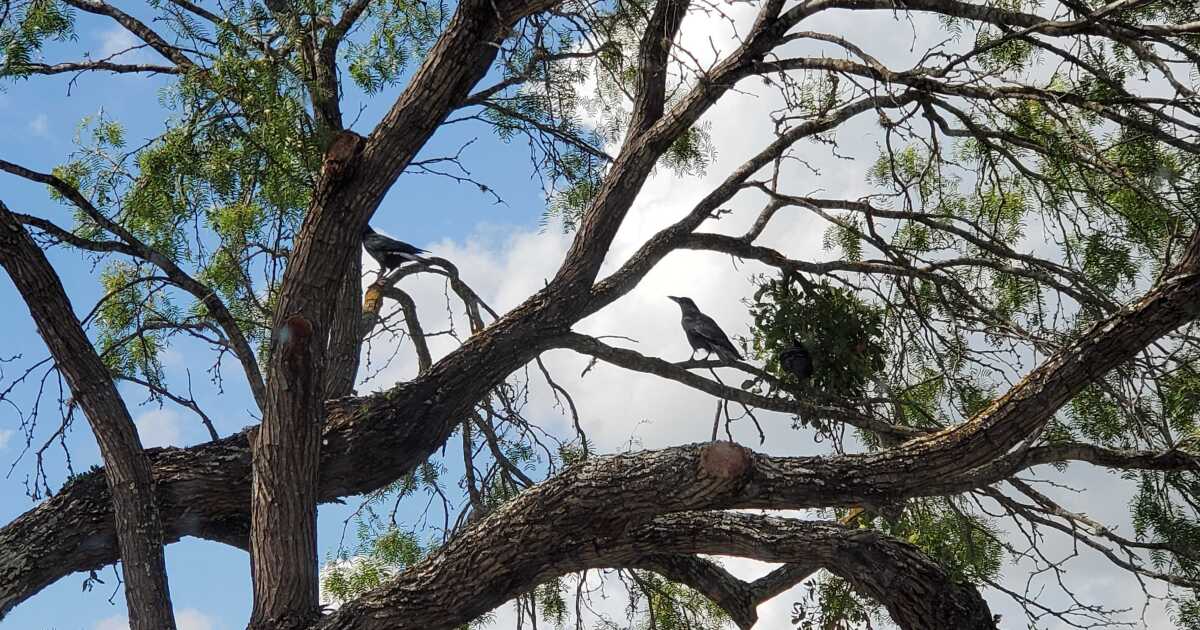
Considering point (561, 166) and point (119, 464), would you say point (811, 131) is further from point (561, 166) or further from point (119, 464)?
point (119, 464)

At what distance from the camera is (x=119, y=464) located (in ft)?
15.6

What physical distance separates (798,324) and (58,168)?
456cm

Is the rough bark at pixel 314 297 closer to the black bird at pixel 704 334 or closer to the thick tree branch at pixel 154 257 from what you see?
the thick tree branch at pixel 154 257

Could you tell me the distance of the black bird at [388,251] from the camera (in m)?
6.17

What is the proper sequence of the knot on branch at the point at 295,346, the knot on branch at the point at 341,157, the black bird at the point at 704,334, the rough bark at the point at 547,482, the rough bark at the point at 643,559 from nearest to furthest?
the rough bark at the point at 547,482 → the rough bark at the point at 643,559 → the knot on branch at the point at 295,346 → the knot on branch at the point at 341,157 → the black bird at the point at 704,334

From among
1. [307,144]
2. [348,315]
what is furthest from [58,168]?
[307,144]

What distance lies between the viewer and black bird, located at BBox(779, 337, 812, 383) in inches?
197

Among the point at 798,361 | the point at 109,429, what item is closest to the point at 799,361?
the point at 798,361

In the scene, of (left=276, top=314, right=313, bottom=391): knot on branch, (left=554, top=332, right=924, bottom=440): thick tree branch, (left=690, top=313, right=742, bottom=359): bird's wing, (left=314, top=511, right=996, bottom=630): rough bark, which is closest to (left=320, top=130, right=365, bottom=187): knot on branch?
(left=276, top=314, right=313, bottom=391): knot on branch

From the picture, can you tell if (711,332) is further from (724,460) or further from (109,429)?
(109,429)

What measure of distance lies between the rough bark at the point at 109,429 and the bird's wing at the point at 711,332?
278 cm

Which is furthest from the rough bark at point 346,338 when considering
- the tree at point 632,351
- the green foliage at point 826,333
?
the green foliage at point 826,333

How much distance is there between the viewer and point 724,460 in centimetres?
444

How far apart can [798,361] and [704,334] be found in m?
0.92
